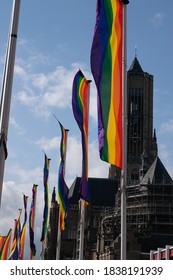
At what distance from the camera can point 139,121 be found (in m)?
128

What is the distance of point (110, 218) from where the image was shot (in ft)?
304

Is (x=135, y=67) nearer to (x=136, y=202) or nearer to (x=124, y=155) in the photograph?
(x=136, y=202)

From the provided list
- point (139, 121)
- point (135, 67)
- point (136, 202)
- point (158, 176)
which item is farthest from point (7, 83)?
point (135, 67)

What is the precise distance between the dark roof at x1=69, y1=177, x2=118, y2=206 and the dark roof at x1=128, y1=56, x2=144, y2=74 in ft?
107

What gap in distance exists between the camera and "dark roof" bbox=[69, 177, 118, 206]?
118188 millimetres

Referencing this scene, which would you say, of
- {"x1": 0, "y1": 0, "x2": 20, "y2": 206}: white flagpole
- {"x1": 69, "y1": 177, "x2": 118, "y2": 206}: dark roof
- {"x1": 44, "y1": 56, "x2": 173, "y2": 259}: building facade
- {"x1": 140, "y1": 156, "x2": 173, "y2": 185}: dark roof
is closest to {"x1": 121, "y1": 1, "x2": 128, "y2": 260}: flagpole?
{"x1": 0, "y1": 0, "x2": 20, "y2": 206}: white flagpole

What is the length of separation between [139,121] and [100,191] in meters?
22.6

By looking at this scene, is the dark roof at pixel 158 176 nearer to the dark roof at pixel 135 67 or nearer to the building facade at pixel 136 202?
the building facade at pixel 136 202

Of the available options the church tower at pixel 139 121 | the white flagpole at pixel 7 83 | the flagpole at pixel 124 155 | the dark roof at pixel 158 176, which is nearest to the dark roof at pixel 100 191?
the church tower at pixel 139 121

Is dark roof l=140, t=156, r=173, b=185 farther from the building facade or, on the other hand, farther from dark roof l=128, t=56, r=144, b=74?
dark roof l=128, t=56, r=144, b=74

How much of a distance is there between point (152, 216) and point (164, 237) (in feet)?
21.8

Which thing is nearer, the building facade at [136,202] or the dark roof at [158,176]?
the building facade at [136,202]

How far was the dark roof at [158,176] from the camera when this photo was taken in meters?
92.6

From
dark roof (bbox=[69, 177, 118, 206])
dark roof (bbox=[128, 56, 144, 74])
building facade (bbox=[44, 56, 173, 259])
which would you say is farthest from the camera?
dark roof (bbox=[128, 56, 144, 74])
